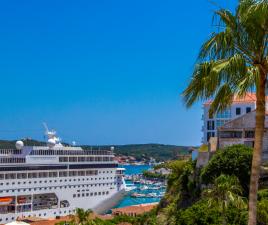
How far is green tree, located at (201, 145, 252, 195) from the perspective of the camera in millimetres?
23422

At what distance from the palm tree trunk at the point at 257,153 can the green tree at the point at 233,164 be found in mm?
16731

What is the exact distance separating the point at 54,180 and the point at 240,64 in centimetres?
4810

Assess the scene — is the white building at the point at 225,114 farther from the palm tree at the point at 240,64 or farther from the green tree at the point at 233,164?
the palm tree at the point at 240,64

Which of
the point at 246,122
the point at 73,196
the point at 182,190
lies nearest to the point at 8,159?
the point at 73,196

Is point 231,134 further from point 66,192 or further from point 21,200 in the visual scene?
point 66,192

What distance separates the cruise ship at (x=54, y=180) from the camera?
48.6 metres

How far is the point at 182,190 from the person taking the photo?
29.1 meters

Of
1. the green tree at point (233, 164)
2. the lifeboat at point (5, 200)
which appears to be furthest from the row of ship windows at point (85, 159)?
the green tree at point (233, 164)

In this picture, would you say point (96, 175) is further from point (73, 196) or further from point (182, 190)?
point (182, 190)

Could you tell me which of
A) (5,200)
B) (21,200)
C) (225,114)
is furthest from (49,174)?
(225,114)

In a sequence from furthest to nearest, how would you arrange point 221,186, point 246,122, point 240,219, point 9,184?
1. point 9,184
2. point 246,122
3. point 240,219
4. point 221,186

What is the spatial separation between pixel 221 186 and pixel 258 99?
881 centimetres

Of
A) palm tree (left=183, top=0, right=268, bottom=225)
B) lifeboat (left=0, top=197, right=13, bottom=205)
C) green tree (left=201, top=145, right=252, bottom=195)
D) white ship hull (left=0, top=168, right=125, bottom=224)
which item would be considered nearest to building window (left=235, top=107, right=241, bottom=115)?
green tree (left=201, top=145, right=252, bottom=195)

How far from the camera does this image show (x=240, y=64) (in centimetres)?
698
